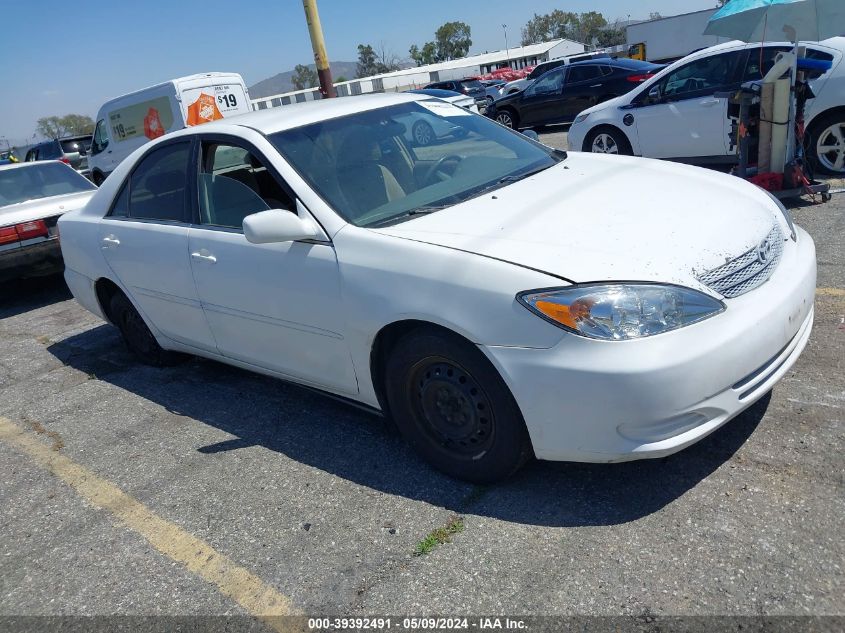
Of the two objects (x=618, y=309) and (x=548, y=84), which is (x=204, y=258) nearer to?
(x=618, y=309)

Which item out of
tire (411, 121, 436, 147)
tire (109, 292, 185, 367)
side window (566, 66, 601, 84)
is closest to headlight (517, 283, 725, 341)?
tire (411, 121, 436, 147)

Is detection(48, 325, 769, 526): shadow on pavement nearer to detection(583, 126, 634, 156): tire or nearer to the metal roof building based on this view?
detection(583, 126, 634, 156): tire

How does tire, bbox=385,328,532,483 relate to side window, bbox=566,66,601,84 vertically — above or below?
below

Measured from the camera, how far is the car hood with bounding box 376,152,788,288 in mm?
2646

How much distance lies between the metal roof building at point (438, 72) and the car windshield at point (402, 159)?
5339cm

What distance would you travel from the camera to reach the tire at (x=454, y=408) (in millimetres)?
2750

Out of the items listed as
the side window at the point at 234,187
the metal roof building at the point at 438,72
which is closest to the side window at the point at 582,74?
the side window at the point at 234,187

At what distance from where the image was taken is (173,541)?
308 centimetres

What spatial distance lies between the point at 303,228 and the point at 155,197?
5.43ft

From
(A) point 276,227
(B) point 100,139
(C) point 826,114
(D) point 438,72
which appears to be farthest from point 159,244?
(D) point 438,72

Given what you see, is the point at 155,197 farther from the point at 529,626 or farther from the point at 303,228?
the point at 529,626

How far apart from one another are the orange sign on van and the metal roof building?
135 ft

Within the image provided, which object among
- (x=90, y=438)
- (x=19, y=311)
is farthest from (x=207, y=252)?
(x=19, y=311)

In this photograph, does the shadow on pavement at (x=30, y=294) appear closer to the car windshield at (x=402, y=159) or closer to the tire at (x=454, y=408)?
the car windshield at (x=402, y=159)
